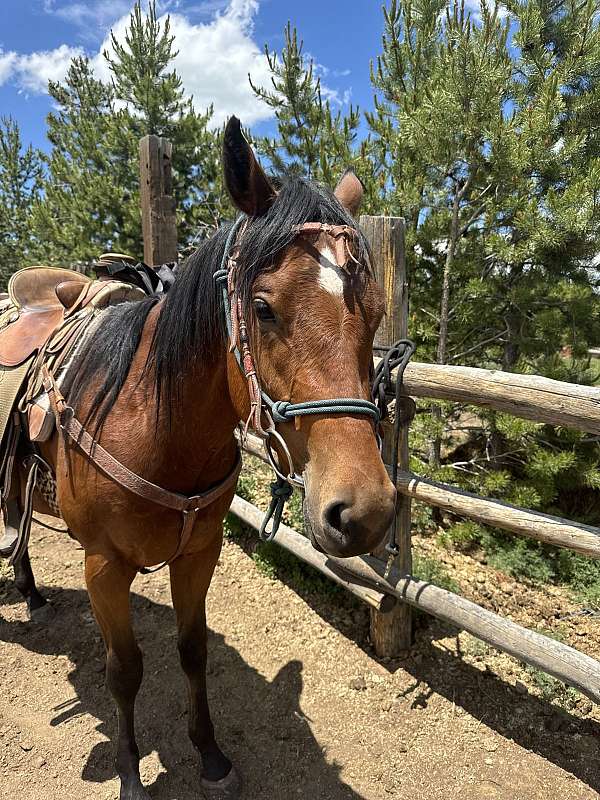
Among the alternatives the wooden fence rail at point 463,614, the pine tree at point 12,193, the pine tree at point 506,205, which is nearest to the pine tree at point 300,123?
the pine tree at point 506,205

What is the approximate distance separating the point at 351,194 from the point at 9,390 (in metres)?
1.65

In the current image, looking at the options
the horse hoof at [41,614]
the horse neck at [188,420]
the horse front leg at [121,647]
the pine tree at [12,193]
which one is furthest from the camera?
the pine tree at [12,193]

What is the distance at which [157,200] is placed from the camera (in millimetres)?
4363

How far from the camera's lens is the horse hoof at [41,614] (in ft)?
10.2

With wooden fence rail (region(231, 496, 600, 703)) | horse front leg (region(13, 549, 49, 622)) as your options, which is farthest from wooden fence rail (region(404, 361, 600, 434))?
horse front leg (region(13, 549, 49, 622))

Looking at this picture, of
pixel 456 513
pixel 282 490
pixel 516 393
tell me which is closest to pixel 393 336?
pixel 516 393

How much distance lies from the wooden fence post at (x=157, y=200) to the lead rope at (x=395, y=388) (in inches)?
114

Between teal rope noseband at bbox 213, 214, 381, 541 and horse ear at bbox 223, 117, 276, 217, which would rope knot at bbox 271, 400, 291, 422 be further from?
horse ear at bbox 223, 117, 276, 217

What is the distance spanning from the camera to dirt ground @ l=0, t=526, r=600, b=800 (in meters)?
2.09

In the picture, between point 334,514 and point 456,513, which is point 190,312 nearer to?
point 334,514

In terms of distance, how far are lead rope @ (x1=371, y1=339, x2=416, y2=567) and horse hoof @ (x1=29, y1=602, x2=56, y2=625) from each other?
2268 millimetres

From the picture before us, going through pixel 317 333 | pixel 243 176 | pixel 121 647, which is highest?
pixel 243 176

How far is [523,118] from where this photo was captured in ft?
10.7

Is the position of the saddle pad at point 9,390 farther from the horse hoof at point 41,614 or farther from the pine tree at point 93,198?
the pine tree at point 93,198
